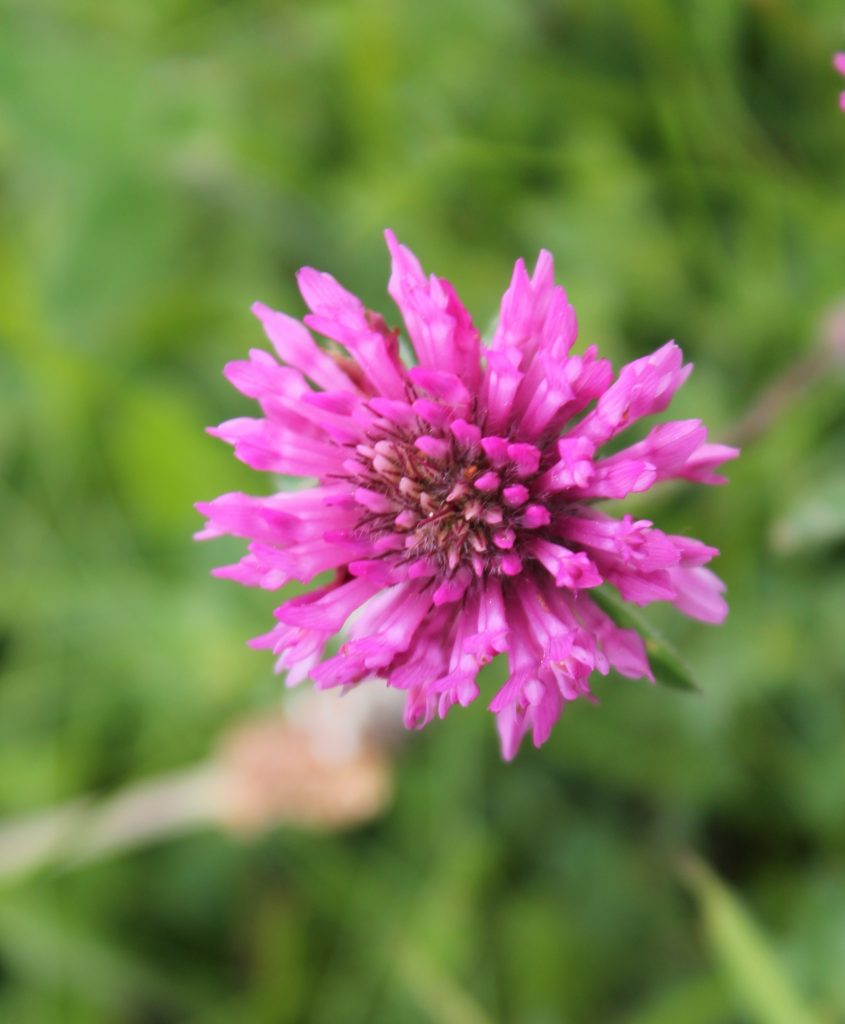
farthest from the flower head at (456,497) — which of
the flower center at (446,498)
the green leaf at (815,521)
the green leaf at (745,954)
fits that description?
the green leaf at (745,954)

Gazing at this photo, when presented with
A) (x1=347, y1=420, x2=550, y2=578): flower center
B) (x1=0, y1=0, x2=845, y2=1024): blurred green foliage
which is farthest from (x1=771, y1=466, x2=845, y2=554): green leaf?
(x1=347, y1=420, x2=550, y2=578): flower center

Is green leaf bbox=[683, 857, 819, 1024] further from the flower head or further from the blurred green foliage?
the flower head

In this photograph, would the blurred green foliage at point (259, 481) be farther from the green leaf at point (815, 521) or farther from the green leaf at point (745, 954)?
the green leaf at point (815, 521)

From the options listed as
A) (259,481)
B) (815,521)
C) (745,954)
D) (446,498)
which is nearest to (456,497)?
(446,498)

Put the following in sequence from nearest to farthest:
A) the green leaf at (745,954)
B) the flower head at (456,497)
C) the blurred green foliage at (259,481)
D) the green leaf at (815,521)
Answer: the flower head at (456,497)
the green leaf at (815,521)
the green leaf at (745,954)
the blurred green foliage at (259,481)

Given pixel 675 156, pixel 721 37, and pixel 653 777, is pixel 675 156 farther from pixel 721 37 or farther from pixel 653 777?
pixel 653 777

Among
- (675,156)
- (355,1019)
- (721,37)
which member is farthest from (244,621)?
(721,37)
